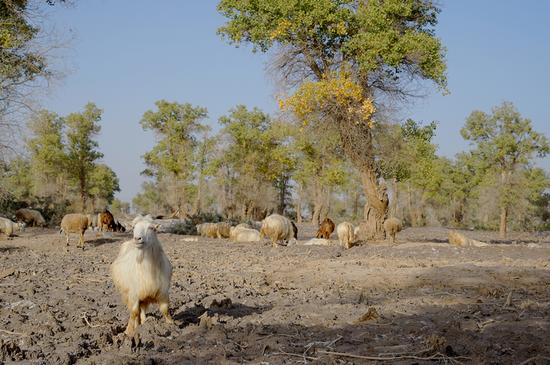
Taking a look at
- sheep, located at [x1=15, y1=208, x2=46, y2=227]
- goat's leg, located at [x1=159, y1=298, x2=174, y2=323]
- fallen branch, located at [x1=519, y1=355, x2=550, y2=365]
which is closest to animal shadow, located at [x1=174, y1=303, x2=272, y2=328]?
goat's leg, located at [x1=159, y1=298, x2=174, y2=323]

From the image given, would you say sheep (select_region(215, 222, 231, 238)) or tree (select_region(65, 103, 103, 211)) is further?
tree (select_region(65, 103, 103, 211))

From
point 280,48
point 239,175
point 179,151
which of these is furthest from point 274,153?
point 280,48

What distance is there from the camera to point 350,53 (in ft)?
63.0

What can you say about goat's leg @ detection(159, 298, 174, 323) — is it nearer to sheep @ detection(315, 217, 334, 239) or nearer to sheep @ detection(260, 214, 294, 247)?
sheep @ detection(260, 214, 294, 247)

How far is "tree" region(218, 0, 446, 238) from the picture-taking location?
1833cm

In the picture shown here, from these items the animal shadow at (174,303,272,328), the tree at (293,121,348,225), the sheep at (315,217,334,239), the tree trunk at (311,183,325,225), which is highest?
the tree at (293,121,348,225)

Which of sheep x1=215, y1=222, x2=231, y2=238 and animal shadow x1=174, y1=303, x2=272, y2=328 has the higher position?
sheep x1=215, y1=222, x2=231, y2=238

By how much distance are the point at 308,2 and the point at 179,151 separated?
106 feet

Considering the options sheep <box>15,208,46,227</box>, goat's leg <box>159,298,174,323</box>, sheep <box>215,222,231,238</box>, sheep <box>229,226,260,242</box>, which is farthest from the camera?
sheep <box>15,208,46,227</box>

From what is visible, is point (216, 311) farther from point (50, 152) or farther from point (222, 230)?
point (50, 152)

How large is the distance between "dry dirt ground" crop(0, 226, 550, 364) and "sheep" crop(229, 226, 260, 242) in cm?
812

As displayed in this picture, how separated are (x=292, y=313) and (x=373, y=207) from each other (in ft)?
43.6

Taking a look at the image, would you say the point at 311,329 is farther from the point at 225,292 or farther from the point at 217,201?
the point at 217,201

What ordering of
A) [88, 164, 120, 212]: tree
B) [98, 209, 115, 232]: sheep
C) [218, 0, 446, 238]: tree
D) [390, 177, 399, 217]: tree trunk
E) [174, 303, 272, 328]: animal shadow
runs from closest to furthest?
[174, 303, 272, 328]: animal shadow
[218, 0, 446, 238]: tree
[98, 209, 115, 232]: sheep
[390, 177, 399, 217]: tree trunk
[88, 164, 120, 212]: tree
